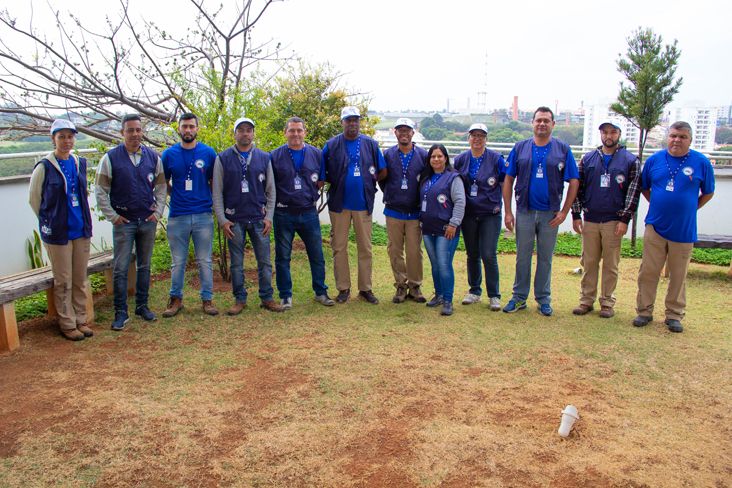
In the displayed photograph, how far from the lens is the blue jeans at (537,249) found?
6.01m

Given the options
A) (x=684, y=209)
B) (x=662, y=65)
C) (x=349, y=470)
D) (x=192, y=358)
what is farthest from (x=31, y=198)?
(x=662, y=65)

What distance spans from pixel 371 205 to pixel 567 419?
133 inches

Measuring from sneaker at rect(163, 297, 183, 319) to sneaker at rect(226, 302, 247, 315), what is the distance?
0.47 meters

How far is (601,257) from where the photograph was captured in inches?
245

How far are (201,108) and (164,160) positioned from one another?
1648mm

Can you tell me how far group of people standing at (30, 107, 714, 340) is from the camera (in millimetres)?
5543

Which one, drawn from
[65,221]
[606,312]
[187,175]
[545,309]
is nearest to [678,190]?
[606,312]

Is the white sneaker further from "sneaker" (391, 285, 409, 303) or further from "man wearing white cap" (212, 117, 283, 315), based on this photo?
"man wearing white cap" (212, 117, 283, 315)

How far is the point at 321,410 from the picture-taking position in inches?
158

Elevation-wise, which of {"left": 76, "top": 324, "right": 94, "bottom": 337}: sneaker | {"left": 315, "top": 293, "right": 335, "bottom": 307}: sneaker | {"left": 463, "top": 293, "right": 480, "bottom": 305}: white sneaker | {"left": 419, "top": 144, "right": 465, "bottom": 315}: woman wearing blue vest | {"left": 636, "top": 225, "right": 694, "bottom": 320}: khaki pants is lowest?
{"left": 463, "top": 293, "right": 480, "bottom": 305}: white sneaker

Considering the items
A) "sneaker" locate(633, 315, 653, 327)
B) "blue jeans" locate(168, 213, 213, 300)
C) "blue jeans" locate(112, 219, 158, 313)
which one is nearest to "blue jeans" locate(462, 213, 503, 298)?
"sneaker" locate(633, 315, 653, 327)

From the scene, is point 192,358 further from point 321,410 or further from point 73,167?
point 73,167

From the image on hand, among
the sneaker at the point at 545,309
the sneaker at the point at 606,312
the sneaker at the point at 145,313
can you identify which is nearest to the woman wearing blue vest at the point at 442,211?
the sneaker at the point at 545,309

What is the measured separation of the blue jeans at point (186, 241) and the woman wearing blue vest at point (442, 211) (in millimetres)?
2097
